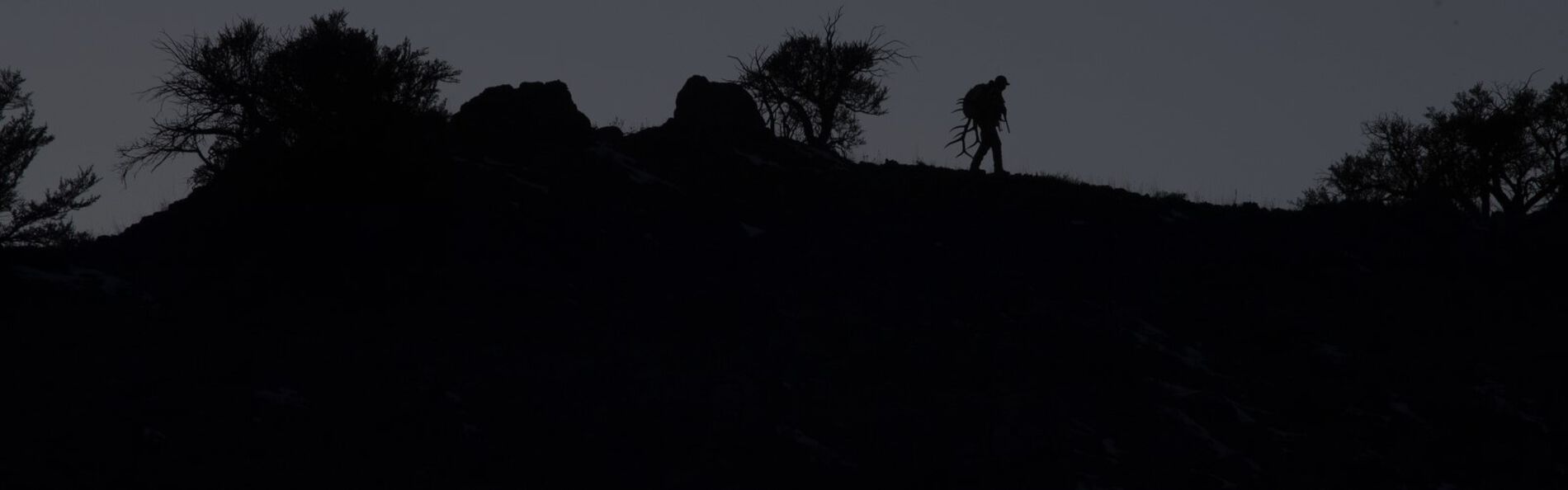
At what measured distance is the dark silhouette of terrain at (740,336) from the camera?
15336mm

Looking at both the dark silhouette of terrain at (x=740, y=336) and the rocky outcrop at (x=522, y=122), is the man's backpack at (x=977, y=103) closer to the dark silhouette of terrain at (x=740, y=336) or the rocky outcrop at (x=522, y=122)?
the dark silhouette of terrain at (x=740, y=336)

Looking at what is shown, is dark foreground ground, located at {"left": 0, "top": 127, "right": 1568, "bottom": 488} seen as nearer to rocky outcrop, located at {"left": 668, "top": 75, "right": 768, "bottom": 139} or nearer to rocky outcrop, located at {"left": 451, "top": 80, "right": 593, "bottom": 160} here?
rocky outcrop, located at {"left": 451, "top": 80, "right": 593, "bottom": 160}

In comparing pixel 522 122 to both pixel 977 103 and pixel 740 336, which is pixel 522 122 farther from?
pixel 977 103

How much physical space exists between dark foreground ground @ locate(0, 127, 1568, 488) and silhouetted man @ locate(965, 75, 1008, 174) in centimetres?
190

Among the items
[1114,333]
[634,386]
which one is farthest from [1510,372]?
[634,386]

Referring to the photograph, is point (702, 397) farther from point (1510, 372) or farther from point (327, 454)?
point (1510, 372)

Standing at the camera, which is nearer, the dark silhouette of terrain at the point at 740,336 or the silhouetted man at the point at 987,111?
the dark silhouette of terrain at the point at 740,336

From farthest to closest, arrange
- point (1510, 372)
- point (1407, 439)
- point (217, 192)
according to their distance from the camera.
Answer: point (1510, 372), point (217, 192), point (1407, 439)

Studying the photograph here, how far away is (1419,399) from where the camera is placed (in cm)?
2070

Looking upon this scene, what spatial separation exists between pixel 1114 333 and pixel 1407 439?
4110 millimetres

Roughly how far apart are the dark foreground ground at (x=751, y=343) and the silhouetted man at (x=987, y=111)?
6.23 feet

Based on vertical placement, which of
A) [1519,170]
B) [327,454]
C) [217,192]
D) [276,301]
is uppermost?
[1519,170]

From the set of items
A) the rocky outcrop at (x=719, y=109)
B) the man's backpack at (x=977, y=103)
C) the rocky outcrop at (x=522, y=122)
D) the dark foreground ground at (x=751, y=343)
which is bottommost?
the dark foreground ground at (x=751, y=343)

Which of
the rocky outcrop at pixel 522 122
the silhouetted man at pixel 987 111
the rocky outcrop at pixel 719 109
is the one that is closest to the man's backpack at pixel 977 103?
the silhouetted man at pixel 987 111
